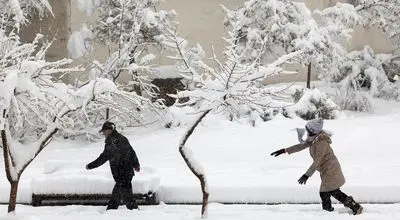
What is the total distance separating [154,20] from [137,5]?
65 centimetres

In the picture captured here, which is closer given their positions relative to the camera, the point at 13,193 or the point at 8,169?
the point at 8,169

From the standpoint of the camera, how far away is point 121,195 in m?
8.68

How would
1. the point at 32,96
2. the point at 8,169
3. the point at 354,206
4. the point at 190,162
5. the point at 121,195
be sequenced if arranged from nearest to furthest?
1. the point at 32,96
2. the point at 8,169
3. the point at 190,162
4. the point at 354,206
5. the point at 121,195

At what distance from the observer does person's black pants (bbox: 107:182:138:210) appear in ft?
28.3

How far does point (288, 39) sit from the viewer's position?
659 inches

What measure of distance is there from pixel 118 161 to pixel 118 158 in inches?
1.8

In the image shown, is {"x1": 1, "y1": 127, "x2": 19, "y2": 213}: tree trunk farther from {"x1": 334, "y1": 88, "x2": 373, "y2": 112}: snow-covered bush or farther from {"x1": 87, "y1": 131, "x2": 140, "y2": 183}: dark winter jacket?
{"x1": 334, "y1": 88, "x2": 373, "y2": 112}: snow-covered bush

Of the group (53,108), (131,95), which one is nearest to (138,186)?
(131,95)

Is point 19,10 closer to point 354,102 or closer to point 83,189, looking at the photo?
point 83,189

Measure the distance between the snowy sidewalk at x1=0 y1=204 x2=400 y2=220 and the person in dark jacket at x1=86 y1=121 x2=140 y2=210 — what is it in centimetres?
23

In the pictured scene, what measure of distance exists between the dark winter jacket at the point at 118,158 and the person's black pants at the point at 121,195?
80mm

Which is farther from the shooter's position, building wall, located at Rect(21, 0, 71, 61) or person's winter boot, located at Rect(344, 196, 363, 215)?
building wall, located at Rect(21, 0, 71, 61)

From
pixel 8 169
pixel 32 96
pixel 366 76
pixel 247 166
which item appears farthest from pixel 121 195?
pixel 366 76

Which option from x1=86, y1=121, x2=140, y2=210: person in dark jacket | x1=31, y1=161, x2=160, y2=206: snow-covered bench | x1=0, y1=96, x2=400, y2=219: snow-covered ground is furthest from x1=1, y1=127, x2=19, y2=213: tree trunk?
x1=31, y1=161, x2=160, y2=206: snow-covered bench
